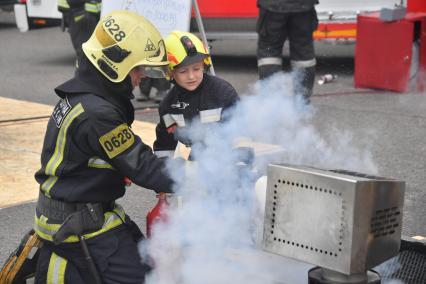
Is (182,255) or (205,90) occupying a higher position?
(205,90)

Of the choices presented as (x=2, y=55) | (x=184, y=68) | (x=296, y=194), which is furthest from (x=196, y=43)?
(x=2, y=55)

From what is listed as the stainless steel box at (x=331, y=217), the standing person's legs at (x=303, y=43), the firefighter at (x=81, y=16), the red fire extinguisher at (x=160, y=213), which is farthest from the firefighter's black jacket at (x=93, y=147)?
the firefighter at (x=81, y=16)

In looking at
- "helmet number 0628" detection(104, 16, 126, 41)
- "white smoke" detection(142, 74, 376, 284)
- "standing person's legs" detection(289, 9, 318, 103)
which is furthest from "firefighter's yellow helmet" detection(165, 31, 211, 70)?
"standing person's legs" detection(289, 9, 318, 103)

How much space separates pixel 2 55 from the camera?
12453mm

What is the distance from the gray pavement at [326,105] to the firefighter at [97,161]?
118 centimetres

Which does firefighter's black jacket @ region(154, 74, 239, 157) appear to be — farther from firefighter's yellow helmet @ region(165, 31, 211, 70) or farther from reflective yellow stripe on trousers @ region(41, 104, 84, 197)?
reflective yellow stripe on trousers @ region(41, 104, 84, 197)

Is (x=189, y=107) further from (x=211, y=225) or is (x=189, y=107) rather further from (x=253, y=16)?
(x=253, y=16)

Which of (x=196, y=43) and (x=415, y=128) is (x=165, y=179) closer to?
(x=196, y=43)

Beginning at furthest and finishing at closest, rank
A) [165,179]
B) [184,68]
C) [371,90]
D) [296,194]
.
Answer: [371,90], [184,68], [165,179], [296,194]

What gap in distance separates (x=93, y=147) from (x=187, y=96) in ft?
3.45

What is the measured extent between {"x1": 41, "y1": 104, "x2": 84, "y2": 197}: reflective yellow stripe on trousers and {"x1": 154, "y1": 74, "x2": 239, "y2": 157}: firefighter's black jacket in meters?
0.84

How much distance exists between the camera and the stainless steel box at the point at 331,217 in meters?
2.43

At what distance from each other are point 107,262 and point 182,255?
39 cm

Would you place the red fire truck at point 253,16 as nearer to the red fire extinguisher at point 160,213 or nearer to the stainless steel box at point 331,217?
the red fire extinguisher at point 160,213
